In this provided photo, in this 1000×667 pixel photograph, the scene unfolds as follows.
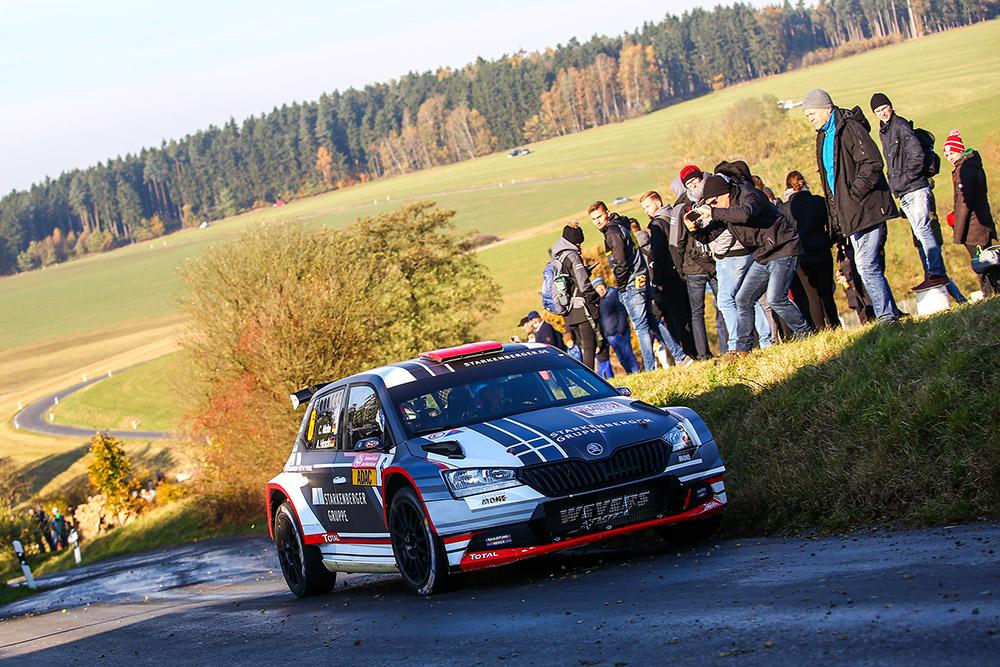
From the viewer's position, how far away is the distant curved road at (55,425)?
82.2 m

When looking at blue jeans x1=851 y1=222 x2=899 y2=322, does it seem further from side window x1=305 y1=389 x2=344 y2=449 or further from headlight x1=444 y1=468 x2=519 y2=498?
side window x1=305 y1=389 x2=344 y2=449

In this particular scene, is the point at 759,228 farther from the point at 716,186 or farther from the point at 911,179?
the point at 911,179

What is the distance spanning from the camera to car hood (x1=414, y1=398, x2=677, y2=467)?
7312mm

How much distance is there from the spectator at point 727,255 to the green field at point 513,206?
28650 mm

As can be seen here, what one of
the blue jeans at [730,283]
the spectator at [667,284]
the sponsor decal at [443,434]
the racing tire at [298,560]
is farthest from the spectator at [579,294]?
the sponsor decal at [443,434]

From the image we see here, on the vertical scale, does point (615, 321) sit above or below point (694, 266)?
below

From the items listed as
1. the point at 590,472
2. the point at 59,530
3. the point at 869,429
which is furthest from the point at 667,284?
the point at 59,530

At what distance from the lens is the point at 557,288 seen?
14.8 meters

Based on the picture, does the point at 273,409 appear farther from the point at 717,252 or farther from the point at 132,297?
the point at 132,297

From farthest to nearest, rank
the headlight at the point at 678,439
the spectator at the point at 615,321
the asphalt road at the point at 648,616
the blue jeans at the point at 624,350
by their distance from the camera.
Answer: the blue jeans at the point at 624,350 → the spectator at the point at 615,321 → the headlight at the point at 678,439 → the asphalt road at the point at 648,616

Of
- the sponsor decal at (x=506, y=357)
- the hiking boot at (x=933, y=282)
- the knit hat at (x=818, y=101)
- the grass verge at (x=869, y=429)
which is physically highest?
the knit hat at (x=818, y=101)

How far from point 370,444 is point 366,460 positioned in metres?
0.26

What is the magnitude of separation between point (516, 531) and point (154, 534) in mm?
35103

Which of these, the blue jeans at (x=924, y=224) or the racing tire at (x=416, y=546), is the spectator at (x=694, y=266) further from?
the racing tire at (x=416, y=546)
